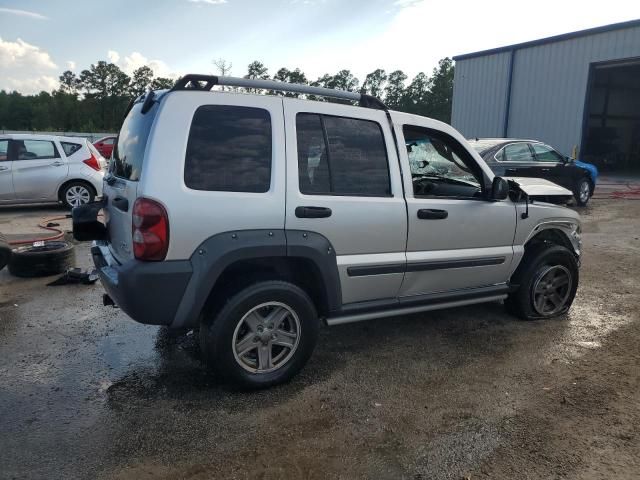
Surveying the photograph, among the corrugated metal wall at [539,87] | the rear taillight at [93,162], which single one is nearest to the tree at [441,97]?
the corrugated metal wall at [539,87]

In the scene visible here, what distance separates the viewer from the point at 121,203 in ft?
10.5

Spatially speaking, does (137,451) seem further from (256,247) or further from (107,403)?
(256,247)

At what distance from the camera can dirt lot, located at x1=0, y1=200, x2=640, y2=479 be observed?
2646 mm

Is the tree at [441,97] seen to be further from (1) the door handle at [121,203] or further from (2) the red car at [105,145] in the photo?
(1) the door handle at [121,203]

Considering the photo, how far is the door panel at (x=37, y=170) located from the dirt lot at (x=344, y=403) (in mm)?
5882

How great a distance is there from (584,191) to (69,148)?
41.0 feet

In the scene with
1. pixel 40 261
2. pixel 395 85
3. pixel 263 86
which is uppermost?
pixel 395 85

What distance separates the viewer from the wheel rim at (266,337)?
325 cm

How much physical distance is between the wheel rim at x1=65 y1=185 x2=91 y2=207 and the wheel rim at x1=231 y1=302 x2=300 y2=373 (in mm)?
8356

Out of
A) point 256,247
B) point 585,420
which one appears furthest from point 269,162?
point 585,420

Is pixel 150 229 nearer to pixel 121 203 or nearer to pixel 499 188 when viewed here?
pixel 121 203

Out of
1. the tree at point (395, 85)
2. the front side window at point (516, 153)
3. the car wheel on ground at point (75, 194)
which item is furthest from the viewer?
the tree at point (395, 85)

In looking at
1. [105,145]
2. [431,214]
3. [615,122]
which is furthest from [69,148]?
[615,122]

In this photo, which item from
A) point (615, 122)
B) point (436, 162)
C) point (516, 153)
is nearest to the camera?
point (436, 162)
